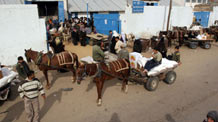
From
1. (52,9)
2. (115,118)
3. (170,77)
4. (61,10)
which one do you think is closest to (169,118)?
(115,118)

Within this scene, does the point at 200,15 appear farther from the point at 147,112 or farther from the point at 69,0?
the point at 147,112

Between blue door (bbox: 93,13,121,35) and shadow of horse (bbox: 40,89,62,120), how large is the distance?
9.71 meters

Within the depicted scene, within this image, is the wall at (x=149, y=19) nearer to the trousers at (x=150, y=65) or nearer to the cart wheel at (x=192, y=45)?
the cart wheel at (x=192, y=45)

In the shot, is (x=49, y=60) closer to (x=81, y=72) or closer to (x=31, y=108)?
(x=81, y=72)

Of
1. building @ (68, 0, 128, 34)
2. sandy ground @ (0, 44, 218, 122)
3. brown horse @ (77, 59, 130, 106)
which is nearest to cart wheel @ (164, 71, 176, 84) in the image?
sandy ground @ (0, 44, 218, 122)

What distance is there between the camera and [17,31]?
9594 mm

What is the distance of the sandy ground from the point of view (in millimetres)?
5574

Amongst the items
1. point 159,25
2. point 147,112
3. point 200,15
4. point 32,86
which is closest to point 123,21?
point 159,25

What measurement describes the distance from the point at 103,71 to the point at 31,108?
2.41m

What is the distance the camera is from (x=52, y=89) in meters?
7.52

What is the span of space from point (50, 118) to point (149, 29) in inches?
574

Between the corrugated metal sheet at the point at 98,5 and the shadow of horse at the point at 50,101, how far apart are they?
688 inches

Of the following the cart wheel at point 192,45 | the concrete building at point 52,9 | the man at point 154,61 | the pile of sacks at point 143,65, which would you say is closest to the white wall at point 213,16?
the cart wheel at point 192,45

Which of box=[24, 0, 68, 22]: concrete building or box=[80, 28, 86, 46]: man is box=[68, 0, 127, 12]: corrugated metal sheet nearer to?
box=[24, 0, 68, 22]: concrete building
